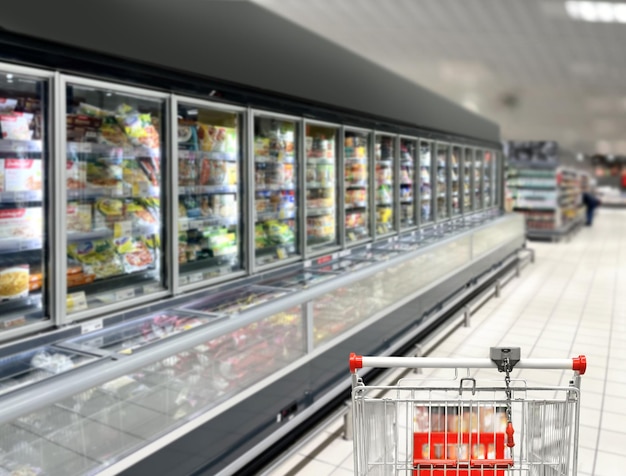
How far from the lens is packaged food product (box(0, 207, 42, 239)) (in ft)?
8.56

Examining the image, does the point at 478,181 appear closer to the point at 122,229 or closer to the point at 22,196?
the point at 122,229

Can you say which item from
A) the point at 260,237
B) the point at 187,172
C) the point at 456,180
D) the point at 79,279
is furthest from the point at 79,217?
the point at 456,180

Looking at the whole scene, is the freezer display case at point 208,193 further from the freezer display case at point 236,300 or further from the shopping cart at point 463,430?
the shopping cart at point 463,430

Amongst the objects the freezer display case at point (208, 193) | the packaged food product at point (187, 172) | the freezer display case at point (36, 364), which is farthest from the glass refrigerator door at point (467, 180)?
the freezer display case at point (36, 364)

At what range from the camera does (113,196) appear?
3219 mm

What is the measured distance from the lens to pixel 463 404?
74.4 inches

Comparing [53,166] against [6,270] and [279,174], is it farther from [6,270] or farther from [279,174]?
[279,174]

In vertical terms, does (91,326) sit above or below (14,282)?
below

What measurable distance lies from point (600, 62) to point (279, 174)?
16.3 ft

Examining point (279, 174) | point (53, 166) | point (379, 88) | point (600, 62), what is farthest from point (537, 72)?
point (53, 166)

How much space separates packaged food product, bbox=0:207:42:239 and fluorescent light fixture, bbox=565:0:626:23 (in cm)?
443

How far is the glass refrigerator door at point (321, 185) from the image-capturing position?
5070 millimetres

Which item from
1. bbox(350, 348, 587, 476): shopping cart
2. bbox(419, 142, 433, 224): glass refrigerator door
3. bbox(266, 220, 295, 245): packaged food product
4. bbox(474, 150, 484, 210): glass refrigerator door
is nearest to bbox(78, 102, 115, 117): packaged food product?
bbox(266, 220, 295, 245): packaged food product

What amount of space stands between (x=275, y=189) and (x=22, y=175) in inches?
83.4
